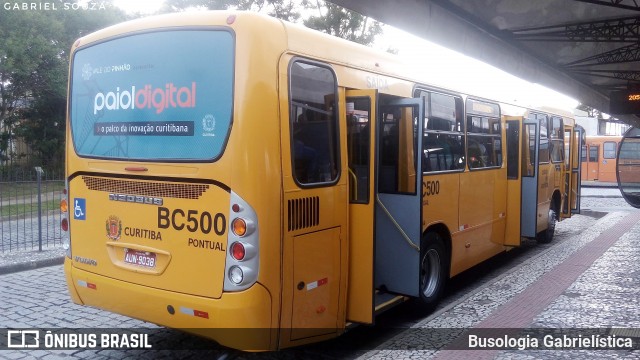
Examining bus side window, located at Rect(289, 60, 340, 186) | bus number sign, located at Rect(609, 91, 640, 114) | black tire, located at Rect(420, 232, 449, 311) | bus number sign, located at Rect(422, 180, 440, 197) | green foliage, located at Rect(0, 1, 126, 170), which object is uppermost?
green foliage, located at Rect(0, 1, 126, 170)

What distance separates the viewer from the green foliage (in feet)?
63.5

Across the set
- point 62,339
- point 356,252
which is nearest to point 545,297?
point 356,252

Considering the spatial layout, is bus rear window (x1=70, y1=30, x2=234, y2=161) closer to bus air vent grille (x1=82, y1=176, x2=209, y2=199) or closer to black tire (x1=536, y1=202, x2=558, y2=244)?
bus air vent grille (x1=82, y1=176, x2=209, y2=199)

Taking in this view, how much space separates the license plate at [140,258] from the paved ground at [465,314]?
1.02 meters

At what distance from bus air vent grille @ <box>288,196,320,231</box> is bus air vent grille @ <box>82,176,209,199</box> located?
0.73 metres

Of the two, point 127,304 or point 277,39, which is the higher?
point 277,39

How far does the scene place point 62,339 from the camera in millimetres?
5723

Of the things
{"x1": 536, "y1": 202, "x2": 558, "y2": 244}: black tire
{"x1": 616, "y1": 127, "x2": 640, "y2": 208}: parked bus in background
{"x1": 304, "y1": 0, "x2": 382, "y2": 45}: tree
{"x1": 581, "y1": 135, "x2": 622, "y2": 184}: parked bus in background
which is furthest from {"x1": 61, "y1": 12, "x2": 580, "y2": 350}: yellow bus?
{"x1": 581, "y1": 135, "x2": 622, "y2": 184}: parked bus in background

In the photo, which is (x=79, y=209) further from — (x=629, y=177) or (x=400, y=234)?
(x=629, y=177)

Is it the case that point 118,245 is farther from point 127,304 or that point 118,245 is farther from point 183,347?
point 183,347

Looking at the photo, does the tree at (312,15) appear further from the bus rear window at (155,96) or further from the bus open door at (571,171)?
the bus rear window at (155,96)

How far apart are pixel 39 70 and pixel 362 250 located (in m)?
20.6

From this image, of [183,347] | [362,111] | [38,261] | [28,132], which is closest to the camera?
[362,111]

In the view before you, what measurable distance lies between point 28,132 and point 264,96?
22788 mm
